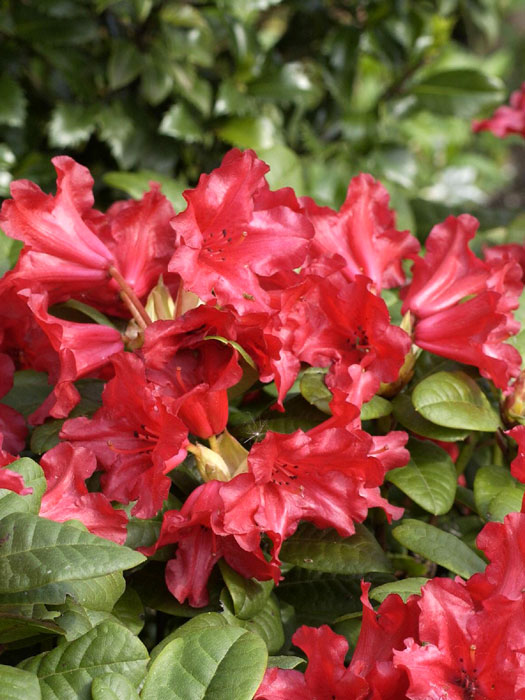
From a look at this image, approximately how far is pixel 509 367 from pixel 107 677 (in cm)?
55

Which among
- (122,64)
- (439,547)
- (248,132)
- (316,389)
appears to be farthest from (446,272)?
(122,64)

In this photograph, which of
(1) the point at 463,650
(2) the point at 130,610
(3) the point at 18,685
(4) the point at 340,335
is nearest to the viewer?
(3) the point at 18,685

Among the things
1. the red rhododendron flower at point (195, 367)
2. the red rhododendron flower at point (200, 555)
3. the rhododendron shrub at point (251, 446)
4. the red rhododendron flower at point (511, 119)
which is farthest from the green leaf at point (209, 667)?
the red rhododendron flower at point (511, 119)

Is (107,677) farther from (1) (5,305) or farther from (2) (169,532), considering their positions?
(1) (5,305)

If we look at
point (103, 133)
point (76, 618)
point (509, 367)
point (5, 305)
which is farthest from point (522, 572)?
point (103, 133)

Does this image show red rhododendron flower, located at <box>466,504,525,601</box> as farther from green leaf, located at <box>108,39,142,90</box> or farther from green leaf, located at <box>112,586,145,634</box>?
green leaf, located at <box>108,39,142,90</box>

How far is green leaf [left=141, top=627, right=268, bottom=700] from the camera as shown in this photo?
73 cm

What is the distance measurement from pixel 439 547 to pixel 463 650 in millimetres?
137

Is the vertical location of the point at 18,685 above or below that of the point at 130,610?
above

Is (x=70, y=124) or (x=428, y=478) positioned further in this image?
(x=70, y=124)

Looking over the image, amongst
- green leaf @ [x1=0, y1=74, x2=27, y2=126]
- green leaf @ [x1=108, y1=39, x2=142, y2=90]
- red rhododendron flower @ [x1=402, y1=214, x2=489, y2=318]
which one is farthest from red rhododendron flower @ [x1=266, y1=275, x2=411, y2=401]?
green leaf @ [x1=108, y1=39, x2=142, y2=90]

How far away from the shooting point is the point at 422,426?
3.22 feet

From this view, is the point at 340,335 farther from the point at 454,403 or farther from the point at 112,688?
the point at 112,688

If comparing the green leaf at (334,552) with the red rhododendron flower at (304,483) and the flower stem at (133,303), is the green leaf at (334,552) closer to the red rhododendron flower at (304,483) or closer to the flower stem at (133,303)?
the red rhododendron flower at (304,483)
